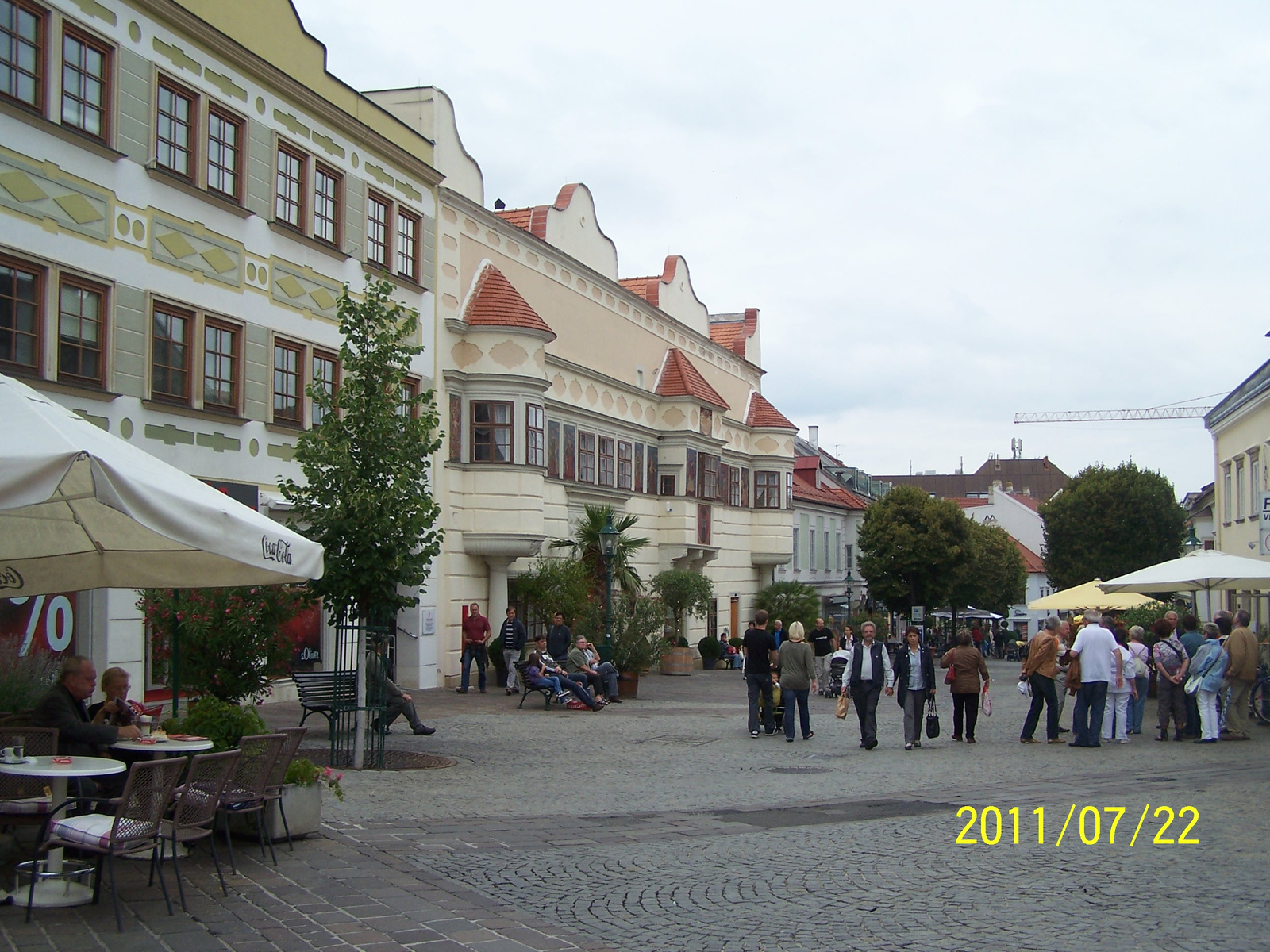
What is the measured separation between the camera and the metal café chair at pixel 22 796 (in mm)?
7738

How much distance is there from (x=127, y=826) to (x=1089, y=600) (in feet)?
72.8

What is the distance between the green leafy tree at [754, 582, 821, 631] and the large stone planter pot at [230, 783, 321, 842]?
3028 centimetres

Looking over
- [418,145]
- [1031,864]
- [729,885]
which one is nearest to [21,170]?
[418,145]

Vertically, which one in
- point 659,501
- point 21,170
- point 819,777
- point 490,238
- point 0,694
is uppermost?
point 490,238

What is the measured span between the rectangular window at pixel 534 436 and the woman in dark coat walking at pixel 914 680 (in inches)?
511

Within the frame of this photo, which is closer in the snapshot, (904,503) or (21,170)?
(21,170)

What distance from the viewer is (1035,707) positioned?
17.5 metres

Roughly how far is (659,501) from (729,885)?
3035 centimetres

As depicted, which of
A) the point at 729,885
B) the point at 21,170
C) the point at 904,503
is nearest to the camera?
the point at 729,885

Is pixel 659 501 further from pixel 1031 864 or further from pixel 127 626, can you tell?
pixel 1031 864

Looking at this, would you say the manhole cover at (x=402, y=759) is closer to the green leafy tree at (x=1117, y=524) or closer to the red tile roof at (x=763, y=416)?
the red tile roof at (x=763, y=416)

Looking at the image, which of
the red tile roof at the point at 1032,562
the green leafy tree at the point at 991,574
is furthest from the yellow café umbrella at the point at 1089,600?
the red tile roof at the point at 1032,562

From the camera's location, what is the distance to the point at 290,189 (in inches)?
877

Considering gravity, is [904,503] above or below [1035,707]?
above
